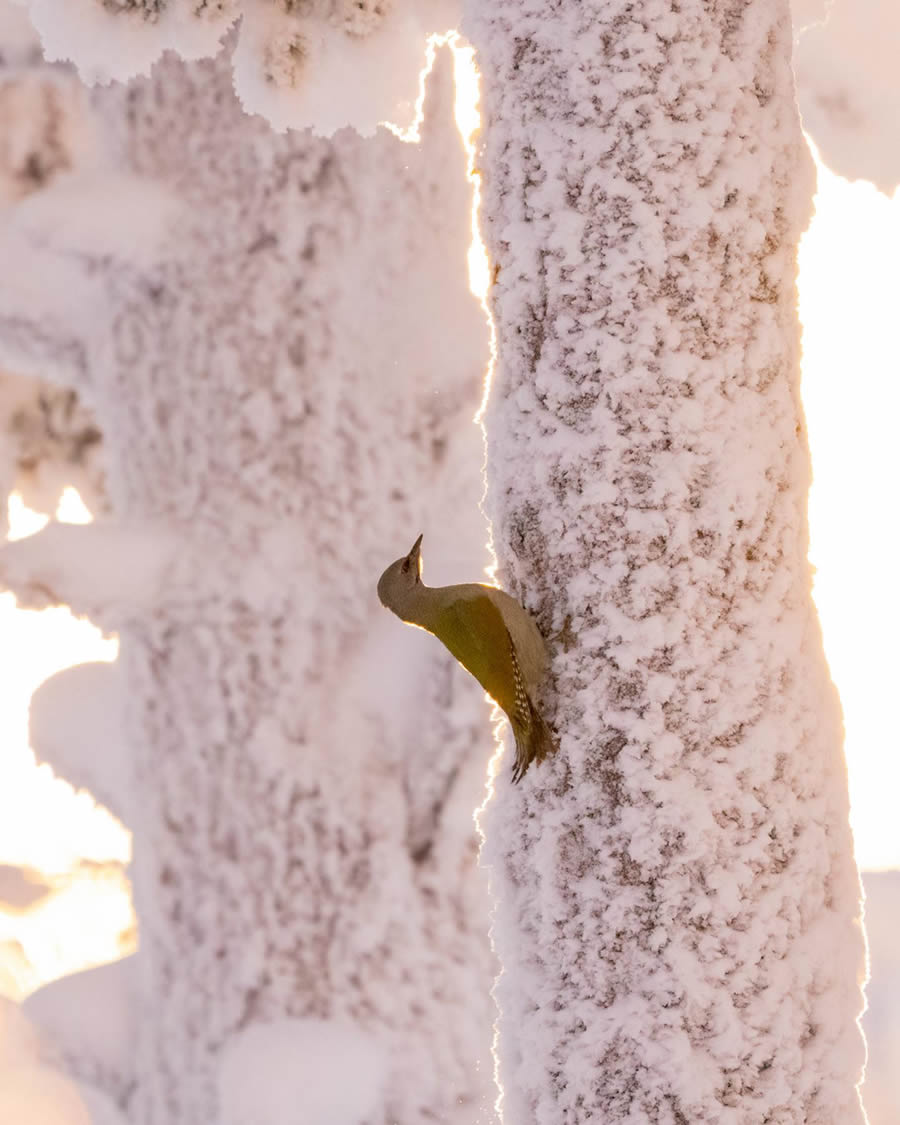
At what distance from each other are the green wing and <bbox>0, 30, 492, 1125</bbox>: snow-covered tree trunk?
1.09 m

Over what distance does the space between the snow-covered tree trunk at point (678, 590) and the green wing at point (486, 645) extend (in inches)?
2.0

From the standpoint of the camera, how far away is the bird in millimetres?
914

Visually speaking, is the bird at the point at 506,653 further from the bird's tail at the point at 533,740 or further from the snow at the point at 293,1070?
the snow at the point at 293,1070

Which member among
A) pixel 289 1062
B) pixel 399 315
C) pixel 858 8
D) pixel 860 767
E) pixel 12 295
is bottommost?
pixel 289 1062

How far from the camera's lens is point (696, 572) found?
89cm

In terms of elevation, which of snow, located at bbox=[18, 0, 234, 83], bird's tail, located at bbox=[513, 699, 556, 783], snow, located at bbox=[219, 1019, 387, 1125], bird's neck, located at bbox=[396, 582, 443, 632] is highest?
snow, located at bbox=[18, 0, 234, 83]

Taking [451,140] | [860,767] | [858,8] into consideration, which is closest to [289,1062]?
[860,767]

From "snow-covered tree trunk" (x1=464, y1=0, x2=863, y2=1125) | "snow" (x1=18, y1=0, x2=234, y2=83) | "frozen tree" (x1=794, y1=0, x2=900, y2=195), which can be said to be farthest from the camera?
"frozen tree" (x1=794, y1=0, x2=900, y2=195)

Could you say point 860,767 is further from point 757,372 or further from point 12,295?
point 12,295

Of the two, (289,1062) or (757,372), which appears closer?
(757,372)

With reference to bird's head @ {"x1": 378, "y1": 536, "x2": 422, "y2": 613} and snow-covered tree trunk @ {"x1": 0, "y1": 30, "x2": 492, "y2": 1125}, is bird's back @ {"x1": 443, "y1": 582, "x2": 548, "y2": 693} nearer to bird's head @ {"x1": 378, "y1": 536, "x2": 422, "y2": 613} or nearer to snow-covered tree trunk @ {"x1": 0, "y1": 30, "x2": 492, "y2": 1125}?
bird's head @ {"x1": 378, "y1": 536, "x2": 422, "y2": 613}

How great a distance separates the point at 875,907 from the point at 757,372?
186 cm

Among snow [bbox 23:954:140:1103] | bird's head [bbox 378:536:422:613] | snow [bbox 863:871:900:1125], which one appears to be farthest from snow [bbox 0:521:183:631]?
snow [bbox 863:871:900:1125]

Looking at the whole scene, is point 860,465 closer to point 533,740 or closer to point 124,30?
point 533,740
